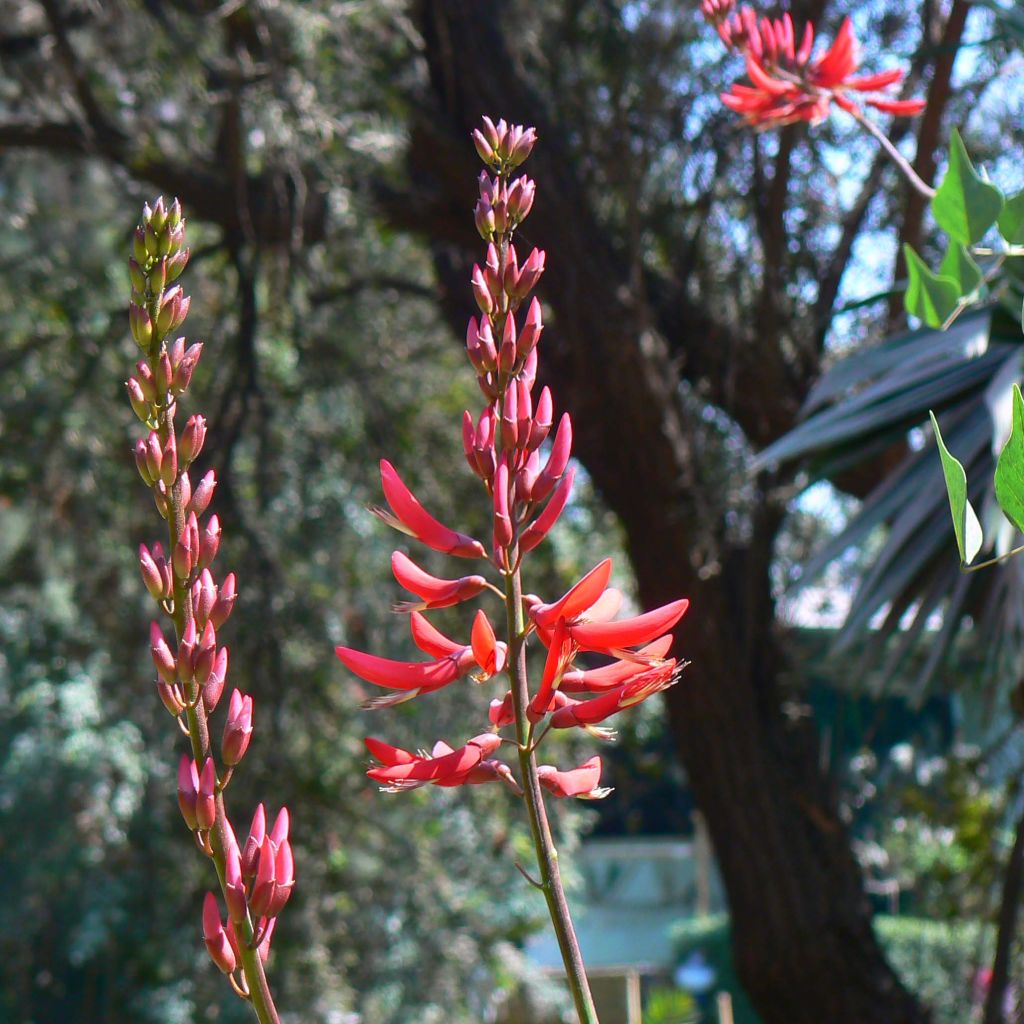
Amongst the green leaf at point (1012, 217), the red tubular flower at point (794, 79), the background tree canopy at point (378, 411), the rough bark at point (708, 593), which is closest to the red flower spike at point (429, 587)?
the green leaf at point (1012, 217)

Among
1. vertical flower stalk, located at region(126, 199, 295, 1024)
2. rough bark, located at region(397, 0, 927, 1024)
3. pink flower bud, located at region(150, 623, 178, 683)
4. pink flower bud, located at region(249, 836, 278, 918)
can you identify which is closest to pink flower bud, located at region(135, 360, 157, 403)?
vertical flower stalk, located at region(126, 199, 295, 1024)

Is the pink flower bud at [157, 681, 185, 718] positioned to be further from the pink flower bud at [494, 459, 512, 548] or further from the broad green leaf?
the broad green leaf

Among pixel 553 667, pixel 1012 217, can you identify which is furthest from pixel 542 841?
pixel 1012 217

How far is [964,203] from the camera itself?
937 mm

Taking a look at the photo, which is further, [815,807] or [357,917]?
[357,917]

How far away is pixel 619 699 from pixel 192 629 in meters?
0.19

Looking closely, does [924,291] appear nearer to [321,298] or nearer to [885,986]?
[885,986]

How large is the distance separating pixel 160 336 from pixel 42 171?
6472mm

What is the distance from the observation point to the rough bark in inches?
148

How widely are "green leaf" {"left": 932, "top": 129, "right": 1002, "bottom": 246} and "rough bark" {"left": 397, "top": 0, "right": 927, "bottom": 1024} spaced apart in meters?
2.86

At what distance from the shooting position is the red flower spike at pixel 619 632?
0.62 meters

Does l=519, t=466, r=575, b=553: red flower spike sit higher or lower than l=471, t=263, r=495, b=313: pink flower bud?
lower

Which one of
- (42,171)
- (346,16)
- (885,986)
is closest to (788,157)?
(346,16)

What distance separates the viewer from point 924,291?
3.20 ft
